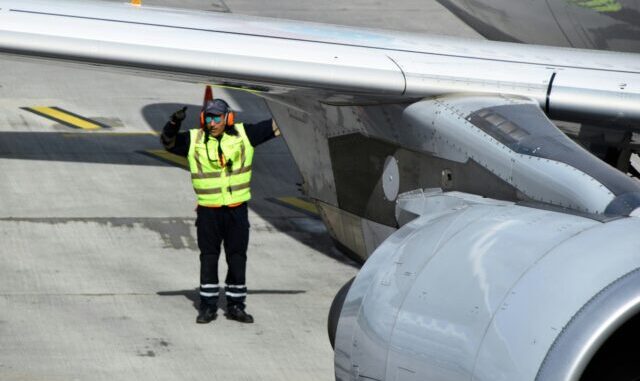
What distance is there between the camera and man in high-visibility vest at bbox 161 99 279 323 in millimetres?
10914

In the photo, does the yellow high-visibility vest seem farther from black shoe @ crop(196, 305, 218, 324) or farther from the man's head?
black shoe @ crop(196, 305, 218, 324)

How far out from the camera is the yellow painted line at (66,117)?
1669cm

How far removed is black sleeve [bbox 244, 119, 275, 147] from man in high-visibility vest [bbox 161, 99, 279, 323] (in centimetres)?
16

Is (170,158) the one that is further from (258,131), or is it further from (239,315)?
(239,315)

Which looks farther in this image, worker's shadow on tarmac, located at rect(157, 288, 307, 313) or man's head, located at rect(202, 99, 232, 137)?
worker's shadow on tarmac, located at rect(157, 288, 307, 313)

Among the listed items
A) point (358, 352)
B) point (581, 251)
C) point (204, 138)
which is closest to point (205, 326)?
point (204, 138)

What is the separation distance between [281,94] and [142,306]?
2116 mm

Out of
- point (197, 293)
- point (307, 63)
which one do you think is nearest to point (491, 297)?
point (307, 63)

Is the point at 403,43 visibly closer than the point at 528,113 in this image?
No

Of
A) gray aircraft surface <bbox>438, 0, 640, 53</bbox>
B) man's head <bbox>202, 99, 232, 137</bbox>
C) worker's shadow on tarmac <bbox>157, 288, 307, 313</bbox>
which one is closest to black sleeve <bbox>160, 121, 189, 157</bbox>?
man's head <bbox>202, 99, 232, 137</bbox>

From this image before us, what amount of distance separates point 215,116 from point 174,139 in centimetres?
44

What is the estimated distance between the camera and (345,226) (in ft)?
38.5

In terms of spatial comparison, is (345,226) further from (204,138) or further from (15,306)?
(15,306)

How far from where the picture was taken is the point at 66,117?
1705cm
